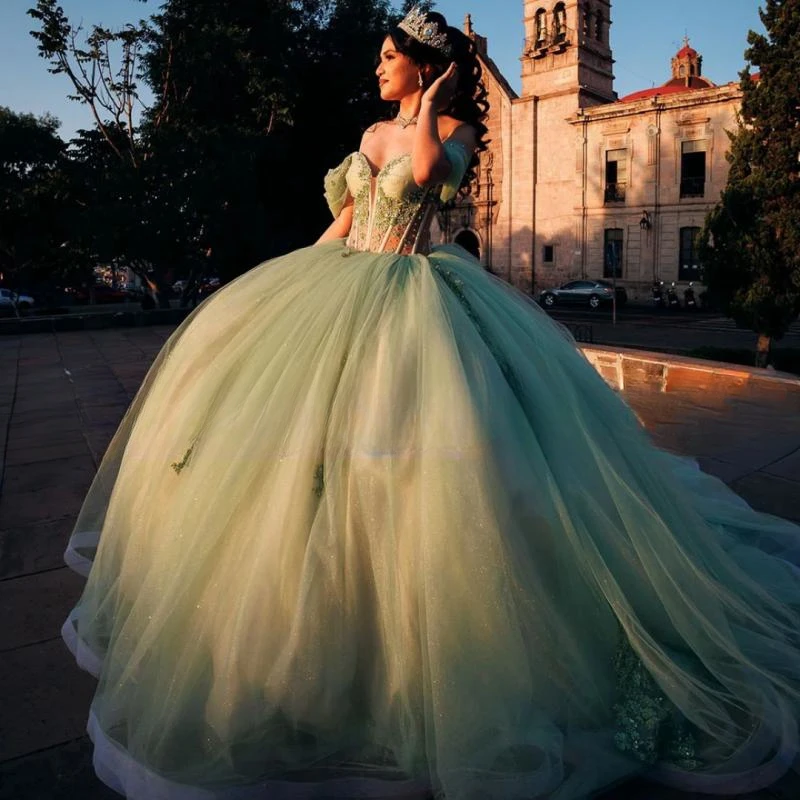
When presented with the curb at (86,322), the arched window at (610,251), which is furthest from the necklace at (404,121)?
the arched window at (610,251)

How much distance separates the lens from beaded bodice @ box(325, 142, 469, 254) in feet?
7.76

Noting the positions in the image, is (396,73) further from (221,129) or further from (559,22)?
(559,22)

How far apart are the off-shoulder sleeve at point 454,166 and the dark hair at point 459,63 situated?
0.09m

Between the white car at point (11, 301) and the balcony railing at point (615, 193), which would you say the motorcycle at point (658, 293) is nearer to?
the balcony railing at point (615, 193)

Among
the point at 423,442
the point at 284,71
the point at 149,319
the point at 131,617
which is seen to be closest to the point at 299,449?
the point at 423,442

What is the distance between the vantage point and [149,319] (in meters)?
14.2

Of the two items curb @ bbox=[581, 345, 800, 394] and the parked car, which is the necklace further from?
the parked car

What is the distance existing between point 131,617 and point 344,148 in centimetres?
A: 1612

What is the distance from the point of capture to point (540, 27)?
3067cm

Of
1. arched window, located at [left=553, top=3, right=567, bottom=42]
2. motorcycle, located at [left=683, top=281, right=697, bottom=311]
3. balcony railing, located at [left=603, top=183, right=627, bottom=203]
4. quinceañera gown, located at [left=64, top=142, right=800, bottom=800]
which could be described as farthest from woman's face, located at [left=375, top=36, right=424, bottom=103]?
arched window, located at [left=553, top=3, right=567, bottom=42]

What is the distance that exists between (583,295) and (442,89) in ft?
86.0

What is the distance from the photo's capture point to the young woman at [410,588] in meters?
1.60

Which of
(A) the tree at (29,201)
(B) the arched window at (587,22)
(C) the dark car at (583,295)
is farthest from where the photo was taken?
(B) the arched window at (587,22)

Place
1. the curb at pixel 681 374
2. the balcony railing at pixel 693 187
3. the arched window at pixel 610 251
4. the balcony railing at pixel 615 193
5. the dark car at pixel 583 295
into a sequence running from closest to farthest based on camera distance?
the curb at pixel 681 374
the dark car at pixel 583 295
the balcony railing at pixel 693 187
the balcony railing at pixel 615 193
the arched window at pixel 610 251
